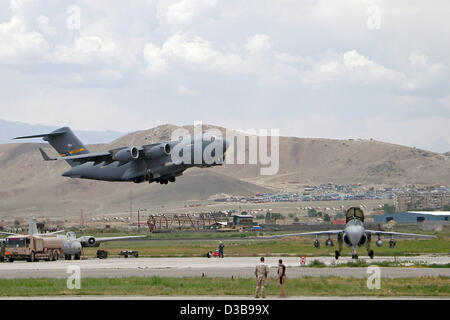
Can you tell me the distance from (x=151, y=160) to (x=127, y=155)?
63.1 inches

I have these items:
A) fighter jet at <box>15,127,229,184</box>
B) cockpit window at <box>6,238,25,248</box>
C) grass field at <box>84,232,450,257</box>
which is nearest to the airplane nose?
grass field at <box>84,232,450,257</box>

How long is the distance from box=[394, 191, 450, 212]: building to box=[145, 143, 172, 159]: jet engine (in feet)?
298

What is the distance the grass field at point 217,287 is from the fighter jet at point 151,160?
17.5 metres

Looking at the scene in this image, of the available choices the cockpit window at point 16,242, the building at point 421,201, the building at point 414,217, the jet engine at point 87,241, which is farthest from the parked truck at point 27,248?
the building at point 421,201

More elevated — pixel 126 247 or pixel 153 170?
pixel 153 170

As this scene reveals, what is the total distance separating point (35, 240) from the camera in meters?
49.3

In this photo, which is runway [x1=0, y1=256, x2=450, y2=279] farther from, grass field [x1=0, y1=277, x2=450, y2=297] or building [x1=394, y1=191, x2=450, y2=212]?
building [x1=394, y1=191, x2=450, y2=212]

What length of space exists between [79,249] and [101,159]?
627cm

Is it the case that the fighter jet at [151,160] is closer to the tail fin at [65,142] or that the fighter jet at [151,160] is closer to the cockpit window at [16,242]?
the tail fin at [65,142]
